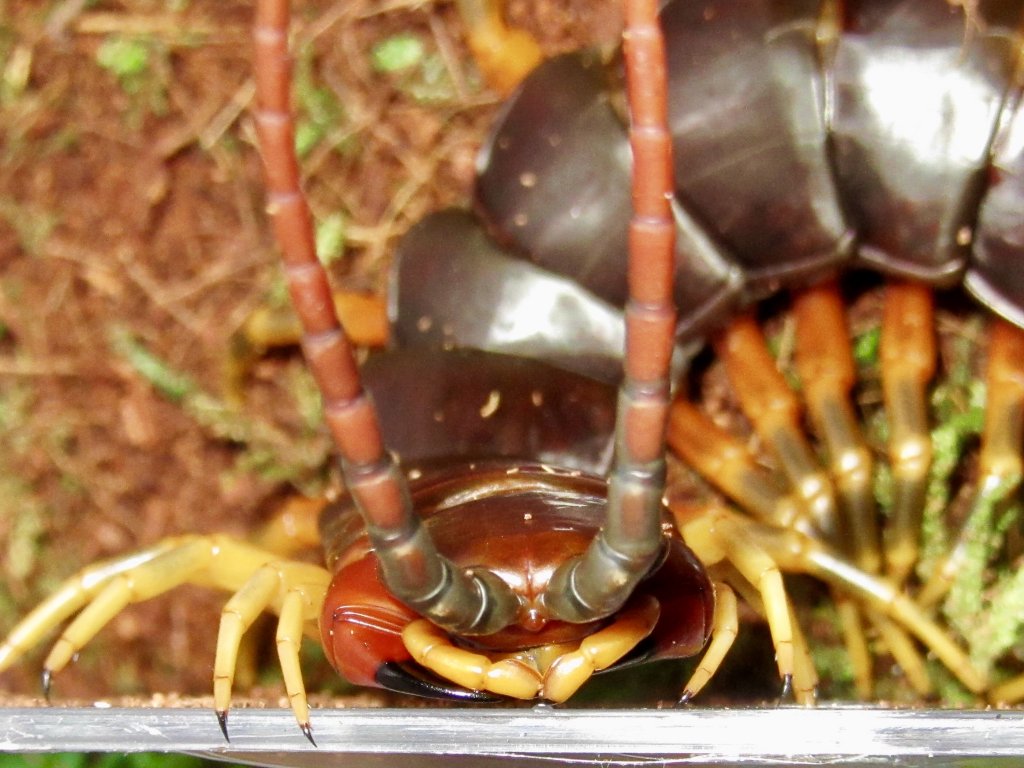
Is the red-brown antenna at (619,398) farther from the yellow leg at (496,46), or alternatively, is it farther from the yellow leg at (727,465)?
the yellow leg at (496,46)

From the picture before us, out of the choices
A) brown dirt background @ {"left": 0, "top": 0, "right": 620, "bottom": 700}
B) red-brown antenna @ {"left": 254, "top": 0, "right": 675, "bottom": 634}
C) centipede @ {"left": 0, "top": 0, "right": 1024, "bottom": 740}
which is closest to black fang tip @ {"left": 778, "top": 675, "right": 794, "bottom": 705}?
centipede @ {"left": 0, "top": 0, "right": 1024, "bottom": 740}

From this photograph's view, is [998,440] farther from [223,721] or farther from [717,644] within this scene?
[223,721]

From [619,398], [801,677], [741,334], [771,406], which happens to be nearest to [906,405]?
[771,406]

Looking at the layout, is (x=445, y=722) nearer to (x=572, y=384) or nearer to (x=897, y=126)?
(x=572, y=384)

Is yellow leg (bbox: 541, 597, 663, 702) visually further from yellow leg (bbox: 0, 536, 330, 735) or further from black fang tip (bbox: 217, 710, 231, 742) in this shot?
black fang tip (bbox: 217, 710, 231, 742)

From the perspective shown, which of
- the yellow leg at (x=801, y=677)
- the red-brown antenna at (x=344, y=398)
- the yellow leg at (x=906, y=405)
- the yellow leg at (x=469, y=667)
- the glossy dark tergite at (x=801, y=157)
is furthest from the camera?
the yellow leg at (x=906, y=405)

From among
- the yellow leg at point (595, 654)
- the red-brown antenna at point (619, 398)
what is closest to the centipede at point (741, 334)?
the yellow leg at point (595, 654)
